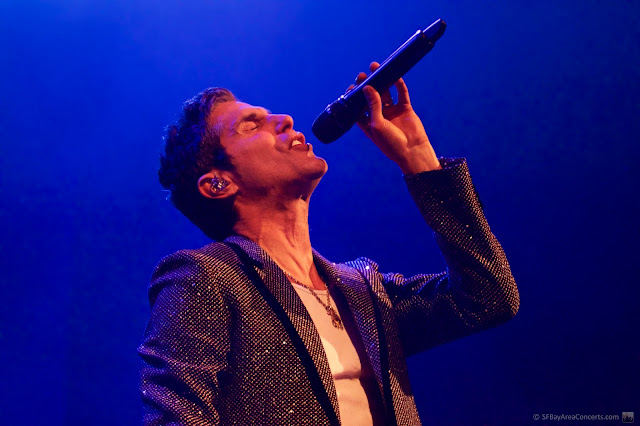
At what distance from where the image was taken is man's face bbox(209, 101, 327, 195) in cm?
141

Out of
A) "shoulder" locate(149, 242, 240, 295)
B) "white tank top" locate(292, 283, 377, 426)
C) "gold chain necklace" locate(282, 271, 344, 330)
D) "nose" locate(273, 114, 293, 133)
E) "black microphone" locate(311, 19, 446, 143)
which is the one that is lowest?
"white tank top" locate(292, 283, 377, 426)

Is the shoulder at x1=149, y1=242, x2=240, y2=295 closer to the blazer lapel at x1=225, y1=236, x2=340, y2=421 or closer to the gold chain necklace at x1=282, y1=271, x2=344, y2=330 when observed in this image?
the blazer lapel at x1=225, y1=236, x2=340, y2=421

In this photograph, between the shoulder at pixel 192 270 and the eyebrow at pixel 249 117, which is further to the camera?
the eyebrow at pixel 249 117

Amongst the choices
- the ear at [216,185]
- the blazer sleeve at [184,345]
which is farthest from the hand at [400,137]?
the blazer sleeve at [184,345]

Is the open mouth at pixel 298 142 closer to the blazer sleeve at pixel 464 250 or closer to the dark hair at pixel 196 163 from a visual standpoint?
the dark hair at pixel 196 163

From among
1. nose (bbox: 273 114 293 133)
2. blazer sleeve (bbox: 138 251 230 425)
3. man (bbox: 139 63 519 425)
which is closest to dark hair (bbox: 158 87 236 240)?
man (bbox: 139 63 519 425)

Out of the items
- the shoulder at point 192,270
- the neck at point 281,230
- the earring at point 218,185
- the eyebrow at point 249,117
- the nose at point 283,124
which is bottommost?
the shoulder at point 192,270

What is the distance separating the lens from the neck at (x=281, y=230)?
140 cm

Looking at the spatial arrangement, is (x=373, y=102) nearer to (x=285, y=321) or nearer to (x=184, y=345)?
(x=285, y=321)

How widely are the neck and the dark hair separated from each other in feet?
0.20
